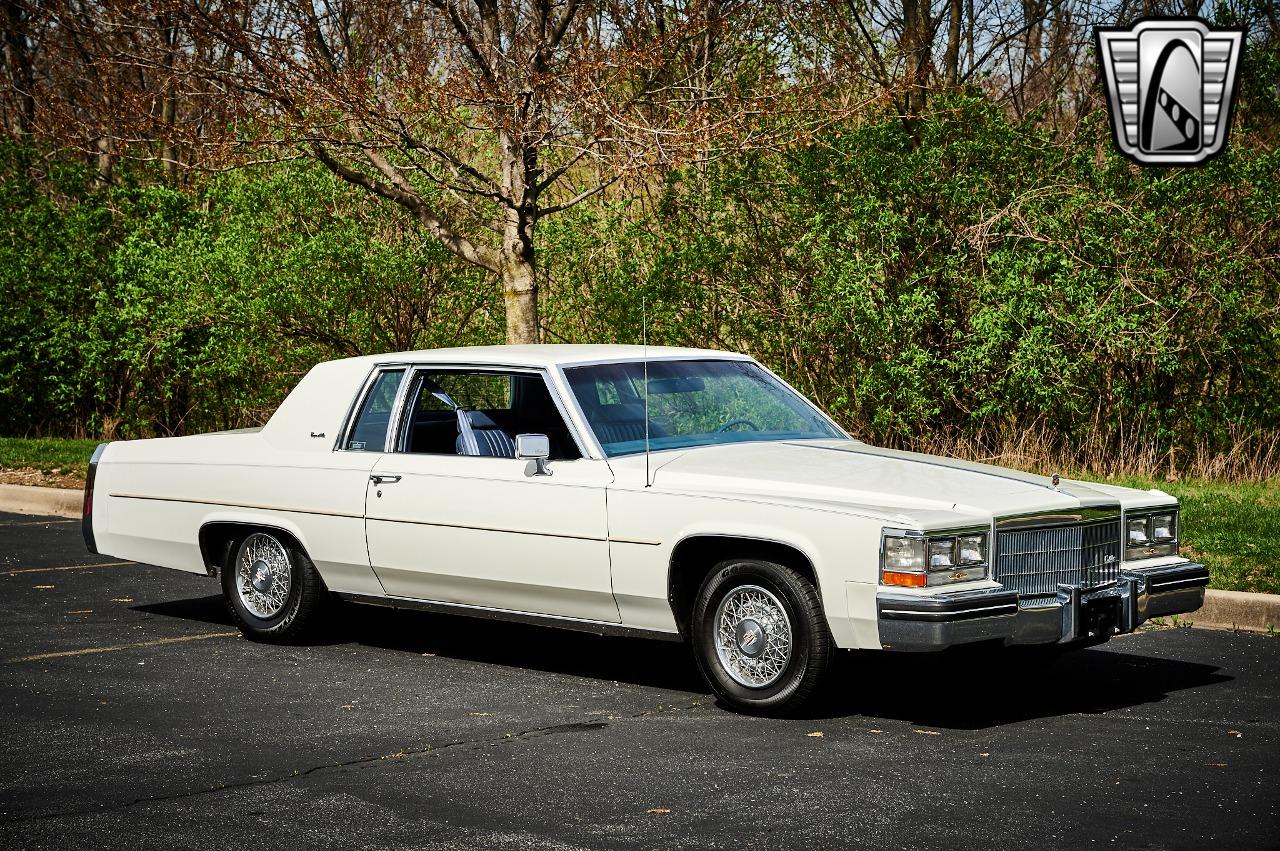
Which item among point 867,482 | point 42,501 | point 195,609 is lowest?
point 195,609

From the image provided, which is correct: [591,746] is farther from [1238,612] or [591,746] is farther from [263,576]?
[1238,612]

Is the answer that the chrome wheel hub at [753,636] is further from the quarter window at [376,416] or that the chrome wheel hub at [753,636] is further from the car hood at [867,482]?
the quarter window at [376,416]

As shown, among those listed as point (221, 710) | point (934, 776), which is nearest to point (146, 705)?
point (221, 710)

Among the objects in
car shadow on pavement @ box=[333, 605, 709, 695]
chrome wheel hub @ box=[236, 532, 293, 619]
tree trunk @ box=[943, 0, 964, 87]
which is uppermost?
tree trunk @ box=[943, 0, 964, 87]

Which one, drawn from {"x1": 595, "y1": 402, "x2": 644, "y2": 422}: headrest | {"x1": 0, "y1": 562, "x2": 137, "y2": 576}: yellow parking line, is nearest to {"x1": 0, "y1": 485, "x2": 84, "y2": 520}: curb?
{"x1": 0, "y1": 562, "x2": 137, "y2": 576}: yellow parking line

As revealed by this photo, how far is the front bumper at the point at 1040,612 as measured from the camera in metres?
6.68

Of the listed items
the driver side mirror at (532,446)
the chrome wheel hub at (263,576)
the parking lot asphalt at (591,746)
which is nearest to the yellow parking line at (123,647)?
the parking lot asphalt at (591,746)

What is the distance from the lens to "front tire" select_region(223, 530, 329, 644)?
895 centimetres

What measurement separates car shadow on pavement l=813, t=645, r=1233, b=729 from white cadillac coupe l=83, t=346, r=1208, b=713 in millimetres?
406

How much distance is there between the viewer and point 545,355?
842 centimetres

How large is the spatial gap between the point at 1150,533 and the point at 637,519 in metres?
2.37

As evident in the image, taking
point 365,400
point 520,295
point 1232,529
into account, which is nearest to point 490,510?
point 365,400

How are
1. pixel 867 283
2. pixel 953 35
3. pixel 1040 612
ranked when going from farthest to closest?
pixel 953 35 → pixel 867 283 → pixel 1040 612

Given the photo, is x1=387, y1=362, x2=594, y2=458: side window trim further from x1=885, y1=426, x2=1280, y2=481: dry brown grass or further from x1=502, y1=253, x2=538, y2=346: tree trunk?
x1=885, y1=426, x2=1280, y2=481: dry brown grass
